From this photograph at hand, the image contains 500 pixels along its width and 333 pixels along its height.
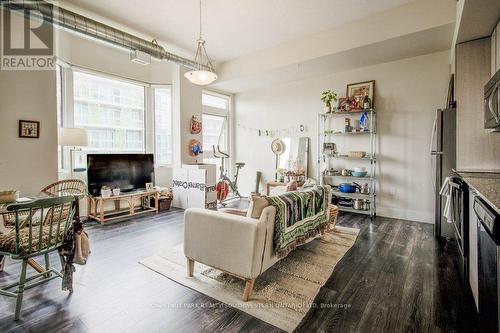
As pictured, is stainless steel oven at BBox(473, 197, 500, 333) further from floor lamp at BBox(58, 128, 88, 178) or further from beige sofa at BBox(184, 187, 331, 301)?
floor lamp at BBox(58, 128, 88, 178)

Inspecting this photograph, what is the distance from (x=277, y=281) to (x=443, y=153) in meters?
2.97

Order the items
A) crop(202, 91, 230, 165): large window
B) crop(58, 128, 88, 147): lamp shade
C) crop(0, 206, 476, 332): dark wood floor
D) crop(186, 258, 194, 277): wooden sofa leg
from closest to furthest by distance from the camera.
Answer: crop(0, 206, 476, 332): dark wood floor < crop(186, 258, 194, 277): wooden sofa leg < crop(58, 128, 88, 147): lamp shade < crop(202, 91, 230, 165): large window

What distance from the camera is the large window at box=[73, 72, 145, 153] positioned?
4.79m

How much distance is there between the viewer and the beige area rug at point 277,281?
2.00 m

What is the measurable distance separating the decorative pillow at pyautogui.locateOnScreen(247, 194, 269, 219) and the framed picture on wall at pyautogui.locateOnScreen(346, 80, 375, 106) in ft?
11.9

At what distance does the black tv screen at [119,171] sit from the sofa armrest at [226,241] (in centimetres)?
294

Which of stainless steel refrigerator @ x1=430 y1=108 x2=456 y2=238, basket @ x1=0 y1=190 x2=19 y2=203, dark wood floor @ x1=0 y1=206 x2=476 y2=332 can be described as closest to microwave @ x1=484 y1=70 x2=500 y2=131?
stainless steel refrigerator @ x1=430 y1=108 x2=456 y2=238

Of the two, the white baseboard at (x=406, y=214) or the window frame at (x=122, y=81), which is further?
the window frame at (x=122, y=81)

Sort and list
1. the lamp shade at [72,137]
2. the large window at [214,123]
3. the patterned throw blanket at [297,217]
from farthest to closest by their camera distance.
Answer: the large window at [214,123], the lamp shade at [72,137], the patterned throw blanket at [297,217]

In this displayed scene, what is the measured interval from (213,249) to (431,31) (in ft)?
13.2

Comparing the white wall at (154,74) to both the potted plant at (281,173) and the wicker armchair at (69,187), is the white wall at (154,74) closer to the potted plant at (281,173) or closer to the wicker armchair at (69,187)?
the potted plant at (281,173)

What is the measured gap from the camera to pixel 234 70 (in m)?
5.57

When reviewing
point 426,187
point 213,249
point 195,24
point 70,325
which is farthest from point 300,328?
point 195,24

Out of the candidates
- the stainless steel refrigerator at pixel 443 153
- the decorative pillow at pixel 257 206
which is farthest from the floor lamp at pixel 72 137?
the stainless steel refrigerator at pixel 443 153
